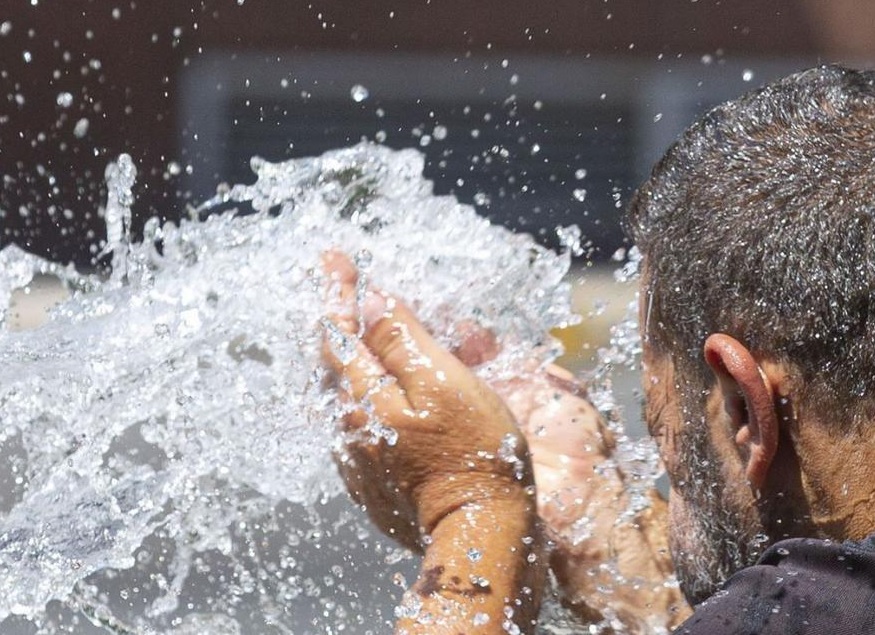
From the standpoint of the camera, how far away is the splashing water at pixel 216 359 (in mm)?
2082

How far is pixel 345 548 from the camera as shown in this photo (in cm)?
268

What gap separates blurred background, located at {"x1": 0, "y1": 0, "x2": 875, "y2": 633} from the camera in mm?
8109

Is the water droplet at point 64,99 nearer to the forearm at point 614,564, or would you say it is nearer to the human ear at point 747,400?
the forearm at point 614,564

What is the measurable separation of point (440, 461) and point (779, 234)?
18.7 inches

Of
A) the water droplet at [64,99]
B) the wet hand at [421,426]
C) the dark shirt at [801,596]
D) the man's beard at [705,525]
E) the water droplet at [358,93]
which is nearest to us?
the dark shirt at [801,596]

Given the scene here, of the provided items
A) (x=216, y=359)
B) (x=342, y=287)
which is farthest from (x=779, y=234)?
(x=216, y=359)

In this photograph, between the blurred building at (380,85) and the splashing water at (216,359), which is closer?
the splashing water at (216,359)

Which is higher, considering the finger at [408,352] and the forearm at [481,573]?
the finger at [408,352]

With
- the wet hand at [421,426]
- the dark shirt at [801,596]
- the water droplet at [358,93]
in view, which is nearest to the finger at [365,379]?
the wet hand at [421,426]

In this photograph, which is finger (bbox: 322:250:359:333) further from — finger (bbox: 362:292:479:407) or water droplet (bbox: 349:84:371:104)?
water droplet (bbox: 349:84:371:104)

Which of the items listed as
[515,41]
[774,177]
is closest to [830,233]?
[774,177]

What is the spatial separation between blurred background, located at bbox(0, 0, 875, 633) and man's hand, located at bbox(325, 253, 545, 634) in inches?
236

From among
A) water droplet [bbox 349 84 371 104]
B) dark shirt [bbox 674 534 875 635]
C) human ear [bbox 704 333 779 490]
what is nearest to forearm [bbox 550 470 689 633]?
human ear [bbox 704 333 779 490]

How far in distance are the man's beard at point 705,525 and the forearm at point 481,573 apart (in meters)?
0.16
